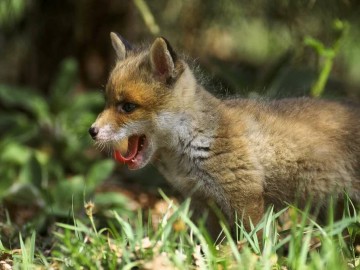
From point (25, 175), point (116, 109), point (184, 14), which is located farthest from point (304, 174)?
point (184, 14)

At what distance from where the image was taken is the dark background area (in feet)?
23.7

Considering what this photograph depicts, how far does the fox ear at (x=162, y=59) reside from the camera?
16.4 feet

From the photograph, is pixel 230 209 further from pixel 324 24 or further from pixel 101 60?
pixel 101 60

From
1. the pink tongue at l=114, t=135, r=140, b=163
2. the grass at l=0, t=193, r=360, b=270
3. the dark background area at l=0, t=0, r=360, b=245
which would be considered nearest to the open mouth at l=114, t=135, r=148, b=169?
the pink tongue at l=114, t=135, r=140, b=163

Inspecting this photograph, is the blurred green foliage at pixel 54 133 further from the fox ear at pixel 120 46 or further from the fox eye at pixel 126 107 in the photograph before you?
the fox eye at pixel 126 107

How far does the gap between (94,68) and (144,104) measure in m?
4.77

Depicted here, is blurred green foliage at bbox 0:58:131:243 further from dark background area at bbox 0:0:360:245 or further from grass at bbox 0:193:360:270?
grass at bbox 0:193:360:270

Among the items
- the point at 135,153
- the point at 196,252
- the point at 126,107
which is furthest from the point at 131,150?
the point at 196,252

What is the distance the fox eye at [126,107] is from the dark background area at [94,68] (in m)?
0.98

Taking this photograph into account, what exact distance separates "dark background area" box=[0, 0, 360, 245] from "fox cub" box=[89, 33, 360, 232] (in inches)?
30.8

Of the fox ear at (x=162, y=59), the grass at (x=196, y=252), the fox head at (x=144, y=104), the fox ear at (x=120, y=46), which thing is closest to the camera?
the grass at (x=196, y=252)

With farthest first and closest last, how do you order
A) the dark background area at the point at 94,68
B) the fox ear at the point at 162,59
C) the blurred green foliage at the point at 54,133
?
the blurred green foliage at the point at 54,133
the dark background area at the point at 94,68
the fox ear at the point at 162,59

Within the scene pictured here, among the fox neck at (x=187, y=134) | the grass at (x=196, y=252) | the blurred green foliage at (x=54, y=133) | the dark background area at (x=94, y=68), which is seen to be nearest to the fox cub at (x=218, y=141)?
the fox neck at (x=187, y=134)

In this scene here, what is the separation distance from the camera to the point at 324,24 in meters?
8.11
